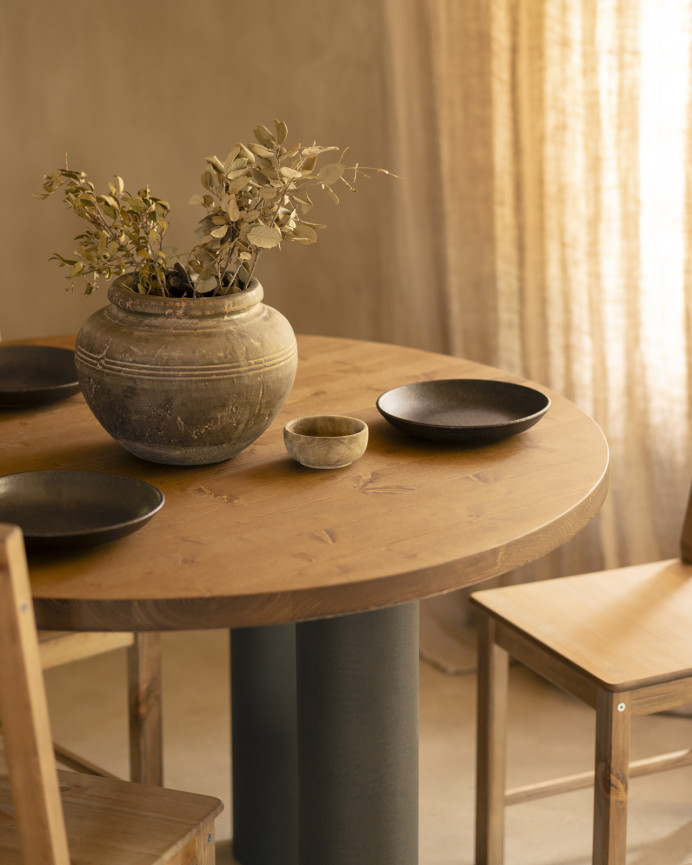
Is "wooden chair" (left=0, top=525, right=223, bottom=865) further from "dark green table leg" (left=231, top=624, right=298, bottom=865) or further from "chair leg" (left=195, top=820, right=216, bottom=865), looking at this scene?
"dark green table leg" (left=231, top=624, right=298, bottom=865)

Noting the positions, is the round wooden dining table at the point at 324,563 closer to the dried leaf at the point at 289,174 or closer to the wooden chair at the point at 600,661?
the wooden chair at the point at 600,661

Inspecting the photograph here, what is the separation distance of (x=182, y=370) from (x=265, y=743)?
90cm

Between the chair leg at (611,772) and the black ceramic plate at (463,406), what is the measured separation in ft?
1.44

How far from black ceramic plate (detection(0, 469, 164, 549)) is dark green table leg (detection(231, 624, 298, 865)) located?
654mm

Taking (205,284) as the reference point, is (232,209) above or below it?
above

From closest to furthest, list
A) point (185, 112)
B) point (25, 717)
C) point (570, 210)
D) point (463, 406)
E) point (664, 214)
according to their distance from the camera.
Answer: point (25, 717) → point (463, 406) → point (664, 214) → point (570, 210) → point (185, 112)

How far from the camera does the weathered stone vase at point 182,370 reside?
4.82 ft

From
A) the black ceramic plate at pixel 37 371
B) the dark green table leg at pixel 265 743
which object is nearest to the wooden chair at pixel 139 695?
the dark green table leg at pixel 265 743

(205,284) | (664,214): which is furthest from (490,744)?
(664,214)

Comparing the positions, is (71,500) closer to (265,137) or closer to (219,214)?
(219,214)

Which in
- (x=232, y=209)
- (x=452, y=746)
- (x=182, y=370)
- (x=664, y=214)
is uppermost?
(x=232, y=209)

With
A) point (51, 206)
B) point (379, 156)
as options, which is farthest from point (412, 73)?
point (51, 206)

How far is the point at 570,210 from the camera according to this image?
8.45 ft

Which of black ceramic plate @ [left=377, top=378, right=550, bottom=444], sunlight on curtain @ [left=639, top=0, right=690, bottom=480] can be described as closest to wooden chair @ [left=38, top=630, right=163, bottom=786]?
black ceramic plate @ [left=377, top=378, right=550, bottom=444]
